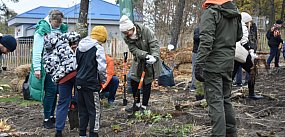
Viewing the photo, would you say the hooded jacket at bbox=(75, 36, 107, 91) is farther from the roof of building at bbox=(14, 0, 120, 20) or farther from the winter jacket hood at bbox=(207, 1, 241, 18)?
the roof of building at bbox=(14, 0, 120, 20)

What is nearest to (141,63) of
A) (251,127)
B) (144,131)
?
(144,131)

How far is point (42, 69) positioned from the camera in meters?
5.64

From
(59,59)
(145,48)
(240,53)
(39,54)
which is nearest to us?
(59,59)

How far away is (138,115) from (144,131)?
69 centimetres

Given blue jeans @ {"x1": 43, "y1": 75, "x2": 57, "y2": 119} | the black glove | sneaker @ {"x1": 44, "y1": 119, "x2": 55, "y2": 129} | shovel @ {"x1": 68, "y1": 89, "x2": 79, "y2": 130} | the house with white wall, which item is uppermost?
the house with white wall

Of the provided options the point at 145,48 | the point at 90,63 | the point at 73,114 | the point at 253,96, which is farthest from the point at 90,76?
the point at 253,96

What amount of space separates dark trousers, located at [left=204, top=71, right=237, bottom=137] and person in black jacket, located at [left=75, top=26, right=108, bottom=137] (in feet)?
4.46

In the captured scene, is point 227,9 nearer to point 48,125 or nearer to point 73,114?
point 73,114

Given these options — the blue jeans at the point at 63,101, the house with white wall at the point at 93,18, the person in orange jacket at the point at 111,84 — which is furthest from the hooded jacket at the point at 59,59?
the house with white wall at the point at 93,18

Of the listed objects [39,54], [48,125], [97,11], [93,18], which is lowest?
[48,125]

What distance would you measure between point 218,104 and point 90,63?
1.67 metres

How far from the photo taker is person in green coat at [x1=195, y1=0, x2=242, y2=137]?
441cm

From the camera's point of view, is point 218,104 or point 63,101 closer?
point 218,104

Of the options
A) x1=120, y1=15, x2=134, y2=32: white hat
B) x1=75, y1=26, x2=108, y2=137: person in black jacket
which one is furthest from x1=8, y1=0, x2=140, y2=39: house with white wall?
x1=75, y1=26, x2=108, y2=137: person in black jacket
